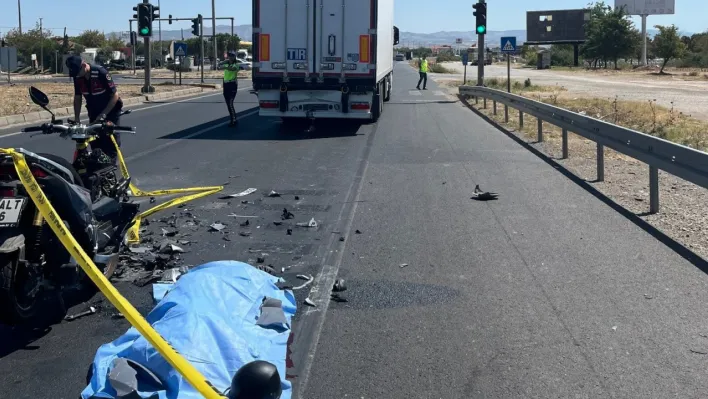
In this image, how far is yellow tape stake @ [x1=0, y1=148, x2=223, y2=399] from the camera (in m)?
3.89

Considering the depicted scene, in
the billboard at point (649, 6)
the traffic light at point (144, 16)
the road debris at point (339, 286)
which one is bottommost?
the road debris at point (339, 286)

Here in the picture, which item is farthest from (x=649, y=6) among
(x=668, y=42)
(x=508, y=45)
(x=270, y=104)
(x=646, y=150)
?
(x=646, y=150)

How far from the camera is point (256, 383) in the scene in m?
3.68

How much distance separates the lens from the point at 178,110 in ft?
85.1

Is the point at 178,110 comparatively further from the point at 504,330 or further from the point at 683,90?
the point at 683,90

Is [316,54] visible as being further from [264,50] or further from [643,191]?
[643,191]

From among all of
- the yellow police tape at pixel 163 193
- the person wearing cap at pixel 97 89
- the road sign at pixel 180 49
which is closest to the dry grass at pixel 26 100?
the road sign at pixel 180 49

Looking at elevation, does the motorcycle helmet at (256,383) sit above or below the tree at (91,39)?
below

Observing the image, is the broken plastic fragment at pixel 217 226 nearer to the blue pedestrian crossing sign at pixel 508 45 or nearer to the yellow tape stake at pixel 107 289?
the yellow tape stake at pixel 107 289

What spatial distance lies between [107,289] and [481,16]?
92.9 feet

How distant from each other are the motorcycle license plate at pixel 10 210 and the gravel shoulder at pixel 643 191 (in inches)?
231

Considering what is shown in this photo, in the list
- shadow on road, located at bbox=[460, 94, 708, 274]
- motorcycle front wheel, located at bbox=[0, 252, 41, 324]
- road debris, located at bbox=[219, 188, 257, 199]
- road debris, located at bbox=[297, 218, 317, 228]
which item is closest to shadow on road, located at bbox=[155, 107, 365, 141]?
shadow on road, located at bbox=[460, 94, 708, 274]

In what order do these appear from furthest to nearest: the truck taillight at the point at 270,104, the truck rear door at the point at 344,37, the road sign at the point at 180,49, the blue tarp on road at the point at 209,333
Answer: the road sign at the point at 180,49, the truck taillight at the point at 270,104, the truck rear door at the point at 344,37, the blue tarp on road at the point at 209,333

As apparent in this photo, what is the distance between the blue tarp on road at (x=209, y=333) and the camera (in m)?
4.33
